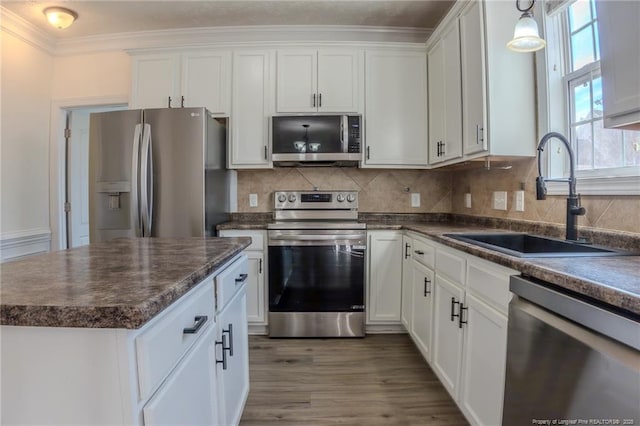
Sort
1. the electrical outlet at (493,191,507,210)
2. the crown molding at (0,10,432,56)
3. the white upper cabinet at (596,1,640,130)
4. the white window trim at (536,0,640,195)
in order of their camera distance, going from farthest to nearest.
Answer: the crown molding at (0,10,432,56) < the electrical outlet at (493,191,507,210) < the white window trim at (536,0,640,195) < the white upper cabinet at (596,1,640,130)

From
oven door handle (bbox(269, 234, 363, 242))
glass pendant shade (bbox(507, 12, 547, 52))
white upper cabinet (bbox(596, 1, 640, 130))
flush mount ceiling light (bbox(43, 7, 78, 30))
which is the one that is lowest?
oven door handle (bbox(269, 234, 363, 242))

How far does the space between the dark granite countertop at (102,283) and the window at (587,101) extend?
183 cm

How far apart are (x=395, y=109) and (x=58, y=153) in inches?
130

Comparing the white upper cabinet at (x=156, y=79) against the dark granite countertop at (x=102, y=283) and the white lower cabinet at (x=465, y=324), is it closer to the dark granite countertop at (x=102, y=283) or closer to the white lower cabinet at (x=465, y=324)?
the dark granite countertop at (x=102, y=283)

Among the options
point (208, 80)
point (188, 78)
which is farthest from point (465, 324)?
point (188, 78)

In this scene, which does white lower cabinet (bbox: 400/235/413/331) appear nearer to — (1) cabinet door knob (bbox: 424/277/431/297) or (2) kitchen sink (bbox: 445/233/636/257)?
(1) cabinet door knob (bbox: 424/277/431/297)

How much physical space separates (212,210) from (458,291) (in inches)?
73.9

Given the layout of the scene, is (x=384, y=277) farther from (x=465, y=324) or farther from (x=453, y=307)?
(x=465, y=324)

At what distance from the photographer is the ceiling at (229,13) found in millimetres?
2584

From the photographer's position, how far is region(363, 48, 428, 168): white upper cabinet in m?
2.76

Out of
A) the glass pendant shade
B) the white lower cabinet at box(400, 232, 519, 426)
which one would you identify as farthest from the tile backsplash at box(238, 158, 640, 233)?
the glass pendant shade

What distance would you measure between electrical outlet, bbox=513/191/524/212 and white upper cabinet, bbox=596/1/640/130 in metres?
0.88

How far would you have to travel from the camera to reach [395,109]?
2.78 metres

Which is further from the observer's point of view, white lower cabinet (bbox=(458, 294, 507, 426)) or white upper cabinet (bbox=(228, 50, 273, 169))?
white upper cabinet (bbox=(228, 50, 273, 169))
